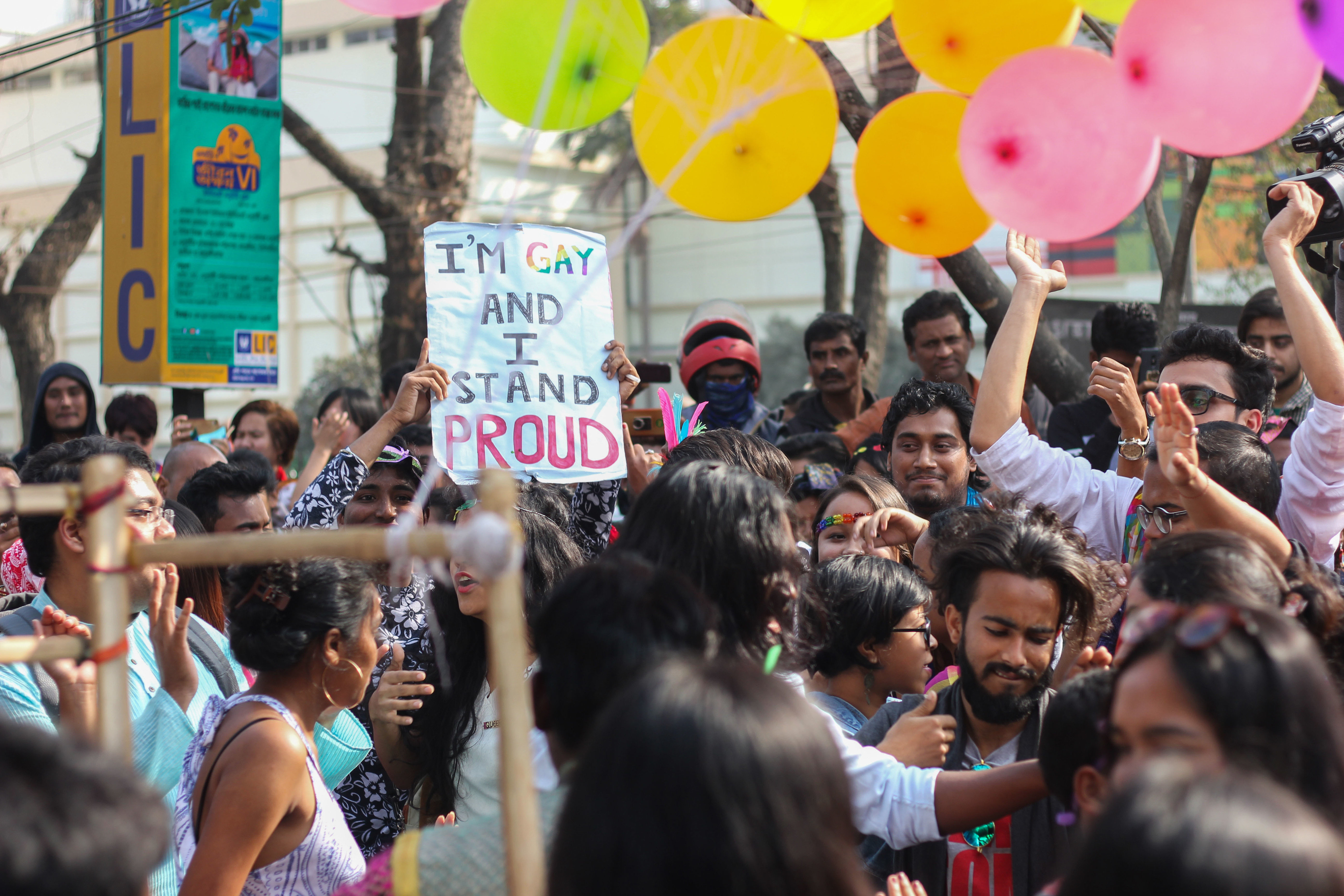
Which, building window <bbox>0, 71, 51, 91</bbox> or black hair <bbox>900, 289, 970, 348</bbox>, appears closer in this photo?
black hair <bbox>900, 289, 970, 348</bbox>

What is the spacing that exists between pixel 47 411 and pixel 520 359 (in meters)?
3.56

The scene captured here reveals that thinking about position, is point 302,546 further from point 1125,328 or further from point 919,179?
point 1125,328

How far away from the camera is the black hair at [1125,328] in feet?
17.9

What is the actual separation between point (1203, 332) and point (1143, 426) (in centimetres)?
35

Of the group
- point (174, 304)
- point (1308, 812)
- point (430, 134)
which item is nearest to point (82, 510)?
point (1308, 812)

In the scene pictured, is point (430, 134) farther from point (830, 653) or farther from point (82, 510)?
point (82, 510)

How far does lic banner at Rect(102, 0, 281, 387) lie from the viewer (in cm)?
614

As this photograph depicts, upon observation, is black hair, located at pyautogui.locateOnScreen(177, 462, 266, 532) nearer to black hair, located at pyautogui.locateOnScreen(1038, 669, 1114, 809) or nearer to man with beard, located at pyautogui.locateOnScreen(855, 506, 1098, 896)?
man with beard, located at pyautogui.locateOnScreen(855, 506, 1098, 896)

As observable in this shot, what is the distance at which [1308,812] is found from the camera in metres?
1.23

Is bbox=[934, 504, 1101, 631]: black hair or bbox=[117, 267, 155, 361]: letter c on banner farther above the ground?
bbox=[117, 267, 155, 361]: letter c on banner

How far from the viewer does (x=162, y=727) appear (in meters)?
2.86

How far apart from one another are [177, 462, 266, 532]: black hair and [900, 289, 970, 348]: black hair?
295 centimetres

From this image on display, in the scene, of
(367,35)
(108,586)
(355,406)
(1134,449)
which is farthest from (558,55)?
(367,35)

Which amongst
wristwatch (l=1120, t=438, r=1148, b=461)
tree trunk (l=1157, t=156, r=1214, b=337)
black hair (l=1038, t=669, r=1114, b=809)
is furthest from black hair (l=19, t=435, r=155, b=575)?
tree trunk (l=1157, t=156, r=1214, b=337)
